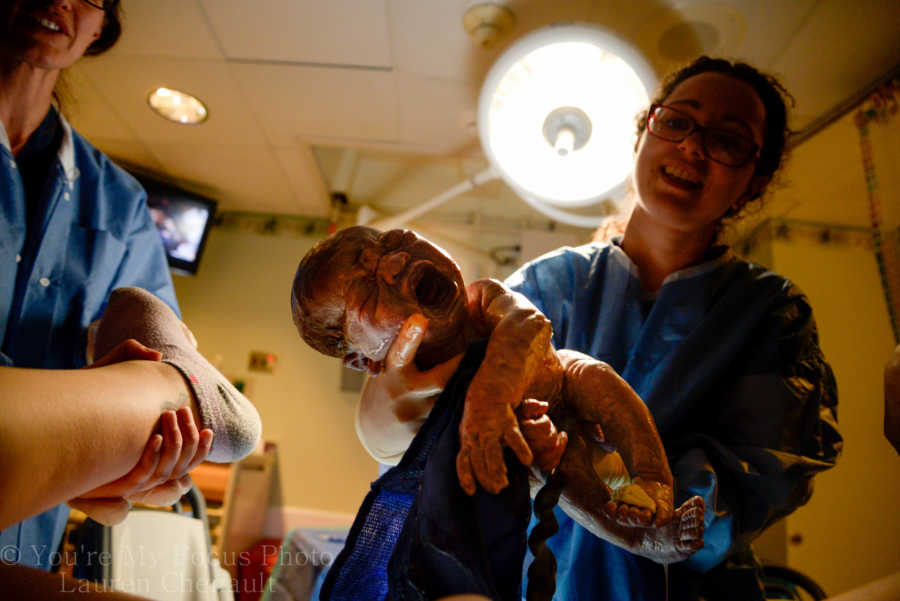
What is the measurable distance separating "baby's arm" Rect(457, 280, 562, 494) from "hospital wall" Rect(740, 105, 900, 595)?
49 cm

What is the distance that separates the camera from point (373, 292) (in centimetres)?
47

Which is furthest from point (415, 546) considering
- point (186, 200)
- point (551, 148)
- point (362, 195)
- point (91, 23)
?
point (362, 195)

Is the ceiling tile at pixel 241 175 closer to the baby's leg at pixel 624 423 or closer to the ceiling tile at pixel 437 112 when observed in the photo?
the ceiling tile at pixel 437 112

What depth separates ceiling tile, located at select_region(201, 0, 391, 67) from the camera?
135cm

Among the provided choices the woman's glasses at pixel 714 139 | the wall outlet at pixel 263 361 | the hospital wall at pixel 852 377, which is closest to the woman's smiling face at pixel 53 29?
the woman's glasses at pixel 714 139

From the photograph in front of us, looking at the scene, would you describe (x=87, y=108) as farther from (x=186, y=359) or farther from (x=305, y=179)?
(x=305, y=179)

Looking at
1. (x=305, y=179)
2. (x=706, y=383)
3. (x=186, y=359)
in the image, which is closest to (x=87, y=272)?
(x=186, y=359)

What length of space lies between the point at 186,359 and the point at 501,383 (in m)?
0.36

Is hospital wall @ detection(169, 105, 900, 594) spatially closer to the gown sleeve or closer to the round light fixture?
the gown sleeve

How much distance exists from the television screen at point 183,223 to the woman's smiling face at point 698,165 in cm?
179

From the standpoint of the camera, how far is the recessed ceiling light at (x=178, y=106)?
4.93 ft

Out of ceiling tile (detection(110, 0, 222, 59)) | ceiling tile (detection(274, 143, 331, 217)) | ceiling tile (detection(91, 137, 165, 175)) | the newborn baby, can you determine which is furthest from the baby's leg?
ceiling tile (detection(274, 143, 331, 217))

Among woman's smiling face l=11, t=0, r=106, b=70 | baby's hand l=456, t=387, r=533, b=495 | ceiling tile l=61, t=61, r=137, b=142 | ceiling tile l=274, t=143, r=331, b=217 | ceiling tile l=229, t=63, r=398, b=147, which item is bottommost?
baby's hand l=456, t=387, r=533, b=495

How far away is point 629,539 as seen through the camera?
19.5 inches
